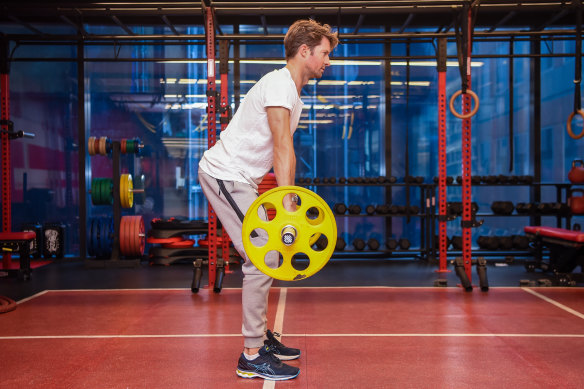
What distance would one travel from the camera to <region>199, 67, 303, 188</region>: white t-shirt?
2.02 m

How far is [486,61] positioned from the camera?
6.93m

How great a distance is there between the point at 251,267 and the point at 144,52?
5.47 meters

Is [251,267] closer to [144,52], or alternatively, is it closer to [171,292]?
[171,292]

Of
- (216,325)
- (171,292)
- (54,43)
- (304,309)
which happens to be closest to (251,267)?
(216,325)

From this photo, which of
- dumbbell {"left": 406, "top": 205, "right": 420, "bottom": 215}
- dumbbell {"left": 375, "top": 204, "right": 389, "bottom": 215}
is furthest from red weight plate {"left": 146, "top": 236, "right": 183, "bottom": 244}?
dumbbell {"left": 406, "top": 205, "right": 420, "bottom": 215}

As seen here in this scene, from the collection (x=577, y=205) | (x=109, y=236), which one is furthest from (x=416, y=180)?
(x=109, y=236)

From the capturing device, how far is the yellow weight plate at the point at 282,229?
1.88 metres

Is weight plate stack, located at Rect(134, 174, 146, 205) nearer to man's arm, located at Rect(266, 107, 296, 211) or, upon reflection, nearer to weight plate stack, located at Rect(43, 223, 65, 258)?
weight plate stack, located at Rect(43, 223, 65, 258)

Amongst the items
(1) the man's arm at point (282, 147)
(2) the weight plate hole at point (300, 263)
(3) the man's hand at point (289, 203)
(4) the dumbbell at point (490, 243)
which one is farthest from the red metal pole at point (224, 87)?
(4) the dumbbell at point (490, 243)

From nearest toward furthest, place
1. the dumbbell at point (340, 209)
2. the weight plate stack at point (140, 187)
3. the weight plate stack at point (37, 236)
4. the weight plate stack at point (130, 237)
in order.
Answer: the weight plate stack at point (130, 237)
the weight plate stack at point (37, 236)
the dumbbell at point (340, 209)
the weight plate stack at point (140, 187)

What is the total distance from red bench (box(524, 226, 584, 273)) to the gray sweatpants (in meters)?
3.48

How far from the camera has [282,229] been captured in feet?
6.28

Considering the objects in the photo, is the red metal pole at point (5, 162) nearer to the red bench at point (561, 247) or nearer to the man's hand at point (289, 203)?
the man's hand at point (289, 203)

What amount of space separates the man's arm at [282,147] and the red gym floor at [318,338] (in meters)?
0.88
